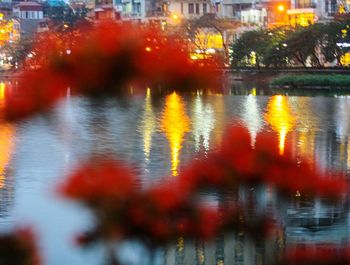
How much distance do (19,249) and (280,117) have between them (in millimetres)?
19632

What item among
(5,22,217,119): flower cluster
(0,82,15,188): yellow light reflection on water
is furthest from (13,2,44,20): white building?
(5,22,217,119): flower cluster

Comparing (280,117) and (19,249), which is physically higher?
(19,249)

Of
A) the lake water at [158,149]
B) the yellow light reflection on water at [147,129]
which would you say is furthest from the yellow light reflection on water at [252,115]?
the yellow light reflection on water at [147,129]

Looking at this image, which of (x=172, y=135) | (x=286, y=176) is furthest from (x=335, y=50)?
(x=286, y=176)

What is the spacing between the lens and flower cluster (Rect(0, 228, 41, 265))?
394cm

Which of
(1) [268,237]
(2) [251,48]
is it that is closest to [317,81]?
(2) [251,48]

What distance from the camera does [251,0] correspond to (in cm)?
Result: 5841

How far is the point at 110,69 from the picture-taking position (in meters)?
3.74

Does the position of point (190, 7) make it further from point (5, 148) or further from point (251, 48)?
point (5, 148)

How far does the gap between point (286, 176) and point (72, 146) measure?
11787mm

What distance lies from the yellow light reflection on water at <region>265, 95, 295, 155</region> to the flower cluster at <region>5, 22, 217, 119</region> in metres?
12.0

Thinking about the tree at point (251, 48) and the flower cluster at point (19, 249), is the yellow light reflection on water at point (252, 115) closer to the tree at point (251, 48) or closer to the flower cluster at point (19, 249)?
the flower cluster at point (19, 249)

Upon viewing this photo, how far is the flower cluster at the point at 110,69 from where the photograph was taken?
3.76m

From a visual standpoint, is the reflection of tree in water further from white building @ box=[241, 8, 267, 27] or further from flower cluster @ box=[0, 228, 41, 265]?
white building @ box=[241, 8, 267, 27]
